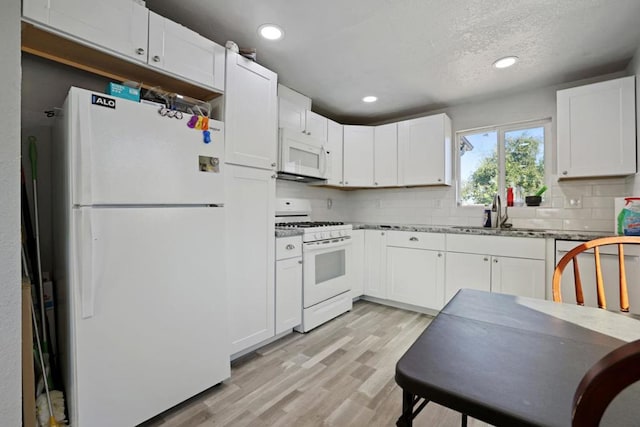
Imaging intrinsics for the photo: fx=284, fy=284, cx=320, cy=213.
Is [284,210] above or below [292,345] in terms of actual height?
above

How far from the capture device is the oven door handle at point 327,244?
2.61m

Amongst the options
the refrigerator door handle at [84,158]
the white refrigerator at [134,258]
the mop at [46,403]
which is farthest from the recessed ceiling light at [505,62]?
the mop at [46,403]

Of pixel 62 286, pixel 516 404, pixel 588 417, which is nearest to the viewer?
pixel 588 417

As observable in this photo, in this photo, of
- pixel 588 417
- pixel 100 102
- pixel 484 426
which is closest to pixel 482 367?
pixel 588 417

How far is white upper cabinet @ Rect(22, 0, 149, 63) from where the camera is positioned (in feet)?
4.12

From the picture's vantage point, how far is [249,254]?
6.86 ft

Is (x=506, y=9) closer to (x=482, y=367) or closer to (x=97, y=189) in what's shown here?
(x=482, y=367)

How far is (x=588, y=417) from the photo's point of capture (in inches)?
13.4

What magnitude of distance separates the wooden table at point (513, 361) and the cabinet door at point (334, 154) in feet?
8.26

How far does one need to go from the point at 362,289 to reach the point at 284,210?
1.33 meters

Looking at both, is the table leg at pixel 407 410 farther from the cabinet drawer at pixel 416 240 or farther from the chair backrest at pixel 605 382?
the cabinet drawer at pixel 416 240

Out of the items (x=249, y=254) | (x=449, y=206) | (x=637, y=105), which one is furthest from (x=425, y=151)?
(x=249, y=254)

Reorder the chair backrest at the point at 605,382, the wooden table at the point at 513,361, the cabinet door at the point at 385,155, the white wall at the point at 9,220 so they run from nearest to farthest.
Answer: the chair backrest at the point at 605,382, the wooden table at the point at 513,361, the white wall at the point at 9,220, the cabinet door at the point at 385,155

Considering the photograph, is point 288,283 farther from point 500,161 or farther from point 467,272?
point 500,161
